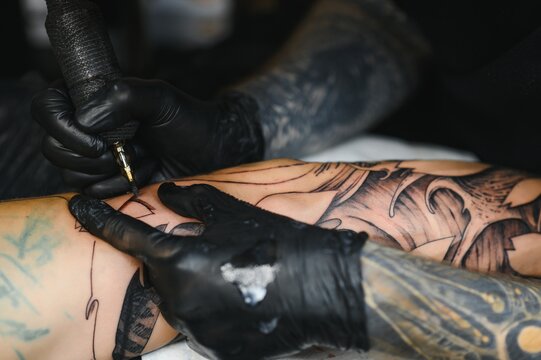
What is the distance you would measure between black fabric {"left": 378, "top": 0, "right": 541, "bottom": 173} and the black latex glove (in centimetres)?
55

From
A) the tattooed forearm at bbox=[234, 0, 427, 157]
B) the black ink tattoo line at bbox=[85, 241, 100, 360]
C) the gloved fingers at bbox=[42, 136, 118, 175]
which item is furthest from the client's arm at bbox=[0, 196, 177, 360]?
the tattooed forearm at bbox=[234, 0, 427, 157]

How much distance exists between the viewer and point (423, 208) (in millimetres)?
1050

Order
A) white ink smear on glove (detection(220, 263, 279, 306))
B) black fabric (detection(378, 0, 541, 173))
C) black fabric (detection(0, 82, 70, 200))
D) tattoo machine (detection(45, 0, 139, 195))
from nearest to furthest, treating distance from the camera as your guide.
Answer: white ink smear on glove (detection(220, 263, 279, 306)) < tattoo machine (detection(45, 0, 139, 195)) < black fabric (detection(378, 0, 541, 173)) < black fabric (detection(0, 82, 70, 200))

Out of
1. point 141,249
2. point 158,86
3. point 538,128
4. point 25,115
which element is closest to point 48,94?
point 158,86

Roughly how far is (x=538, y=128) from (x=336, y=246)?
0.60 metres

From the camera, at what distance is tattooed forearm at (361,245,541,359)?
0.83 m

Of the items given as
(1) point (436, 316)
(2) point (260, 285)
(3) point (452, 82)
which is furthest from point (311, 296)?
(3) point (452, 82)

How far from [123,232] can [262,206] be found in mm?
268

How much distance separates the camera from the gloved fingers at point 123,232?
836 millimetres

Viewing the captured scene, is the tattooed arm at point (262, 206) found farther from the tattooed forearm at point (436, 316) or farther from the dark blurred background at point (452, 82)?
the dark blurred background at point (452, 82)

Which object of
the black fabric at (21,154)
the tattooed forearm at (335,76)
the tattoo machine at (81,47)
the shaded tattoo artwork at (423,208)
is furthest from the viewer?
the tattooed forearm at (335,76)

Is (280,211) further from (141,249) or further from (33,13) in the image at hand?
(33,13)

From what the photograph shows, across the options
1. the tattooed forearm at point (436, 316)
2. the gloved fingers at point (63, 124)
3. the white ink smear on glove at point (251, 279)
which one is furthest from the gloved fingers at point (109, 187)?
the tattooed forearm at point (436, 316)

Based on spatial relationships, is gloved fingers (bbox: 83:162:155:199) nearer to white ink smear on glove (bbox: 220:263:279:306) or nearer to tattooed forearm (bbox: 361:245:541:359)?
white ink smear on glove (bbox: 220:263:279:306)
